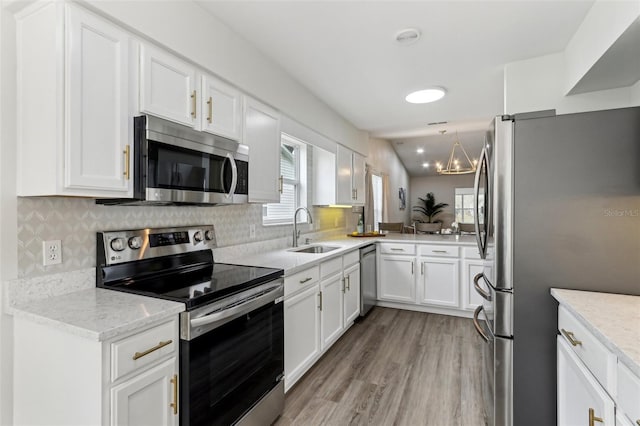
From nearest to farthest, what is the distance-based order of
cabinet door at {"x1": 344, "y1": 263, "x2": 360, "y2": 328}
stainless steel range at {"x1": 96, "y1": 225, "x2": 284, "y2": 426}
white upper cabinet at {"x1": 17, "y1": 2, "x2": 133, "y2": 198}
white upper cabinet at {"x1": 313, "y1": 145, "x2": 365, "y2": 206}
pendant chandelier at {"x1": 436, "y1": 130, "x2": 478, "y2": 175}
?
white upper cabinet at {"x1": 17, "y1": 2, "x2": 133, "y2": 198} < stainless steel range at {"x1": 96, "y1": 225, "x2": 284, "y2": 426} < cabinet door at {"x1": 344, "y1": 263, "x2": 360, "y2": 328} < white upper cabinet at {"x1": 313, "y1": 145, "x2": 365, "y2": 206} < pendant chandelier at {"x1": 436, "y1": 130, "x2": 478, "y2": 175}

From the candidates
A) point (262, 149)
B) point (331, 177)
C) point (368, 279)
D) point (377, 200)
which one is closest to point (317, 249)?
point (368, 279)

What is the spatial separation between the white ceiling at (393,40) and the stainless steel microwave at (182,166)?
34.4 inches

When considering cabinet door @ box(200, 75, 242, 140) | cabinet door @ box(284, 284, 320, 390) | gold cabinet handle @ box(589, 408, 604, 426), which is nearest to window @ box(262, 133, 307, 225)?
cabinet door @ box(284, 284, 320, 390)

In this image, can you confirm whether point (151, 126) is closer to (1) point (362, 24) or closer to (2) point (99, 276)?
(2) point (99, 276)

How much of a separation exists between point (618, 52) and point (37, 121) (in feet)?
9.28

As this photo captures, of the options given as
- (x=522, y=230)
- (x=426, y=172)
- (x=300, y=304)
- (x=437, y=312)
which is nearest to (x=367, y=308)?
(x=437, y=312)

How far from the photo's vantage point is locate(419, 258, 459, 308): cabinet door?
3.83 m

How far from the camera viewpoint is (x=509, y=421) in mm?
1683

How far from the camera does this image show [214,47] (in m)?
2.01

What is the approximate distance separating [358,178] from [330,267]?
7.32 ft

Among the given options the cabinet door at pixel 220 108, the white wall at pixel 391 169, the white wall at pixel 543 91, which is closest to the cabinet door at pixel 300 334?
the cabinet door at pixel 220 108

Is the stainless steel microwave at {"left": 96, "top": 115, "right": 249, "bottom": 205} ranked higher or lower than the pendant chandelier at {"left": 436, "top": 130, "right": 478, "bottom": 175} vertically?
lower

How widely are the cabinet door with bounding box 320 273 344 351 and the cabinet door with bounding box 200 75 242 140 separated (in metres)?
1.42

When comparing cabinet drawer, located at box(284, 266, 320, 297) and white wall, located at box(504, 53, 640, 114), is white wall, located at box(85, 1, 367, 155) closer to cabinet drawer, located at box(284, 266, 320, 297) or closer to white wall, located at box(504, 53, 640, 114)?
cabinet drawer, located at box(284, 266, 320, 297)
